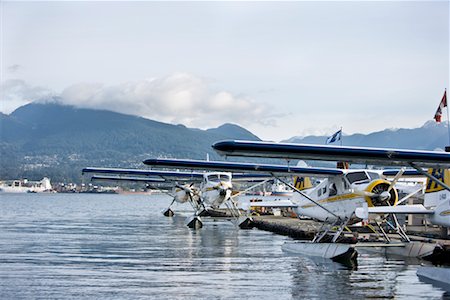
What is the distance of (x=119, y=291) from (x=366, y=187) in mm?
7142

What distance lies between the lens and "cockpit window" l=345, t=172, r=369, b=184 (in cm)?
1795

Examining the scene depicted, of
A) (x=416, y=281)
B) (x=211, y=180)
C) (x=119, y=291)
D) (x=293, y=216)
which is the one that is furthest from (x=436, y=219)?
(x=293, y=216)

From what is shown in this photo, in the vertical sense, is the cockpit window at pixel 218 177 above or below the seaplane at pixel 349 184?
above

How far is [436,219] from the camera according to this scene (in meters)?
21.2

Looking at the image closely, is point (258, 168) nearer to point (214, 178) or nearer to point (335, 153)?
point (335, 153)

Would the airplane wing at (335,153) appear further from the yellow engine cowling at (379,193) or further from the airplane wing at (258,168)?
the airplane wing at (258,168)

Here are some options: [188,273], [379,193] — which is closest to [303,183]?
[379,193]

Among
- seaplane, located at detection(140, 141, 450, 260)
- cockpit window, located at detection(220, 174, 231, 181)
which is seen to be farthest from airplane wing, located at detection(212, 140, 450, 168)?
cockpit window, located at detection(220, 174, 231, 181)

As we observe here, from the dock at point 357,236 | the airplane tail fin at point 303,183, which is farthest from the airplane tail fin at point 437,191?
the airplane tail fin at point 303,183

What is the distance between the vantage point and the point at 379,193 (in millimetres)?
17016

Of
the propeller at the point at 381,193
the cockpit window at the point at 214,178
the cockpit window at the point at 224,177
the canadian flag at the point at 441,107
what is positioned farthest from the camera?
the cockpit window at the point at 214,178

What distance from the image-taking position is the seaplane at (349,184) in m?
13.6

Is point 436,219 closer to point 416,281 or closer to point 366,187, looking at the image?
point 366,187

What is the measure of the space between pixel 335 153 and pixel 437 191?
28.9 feet
